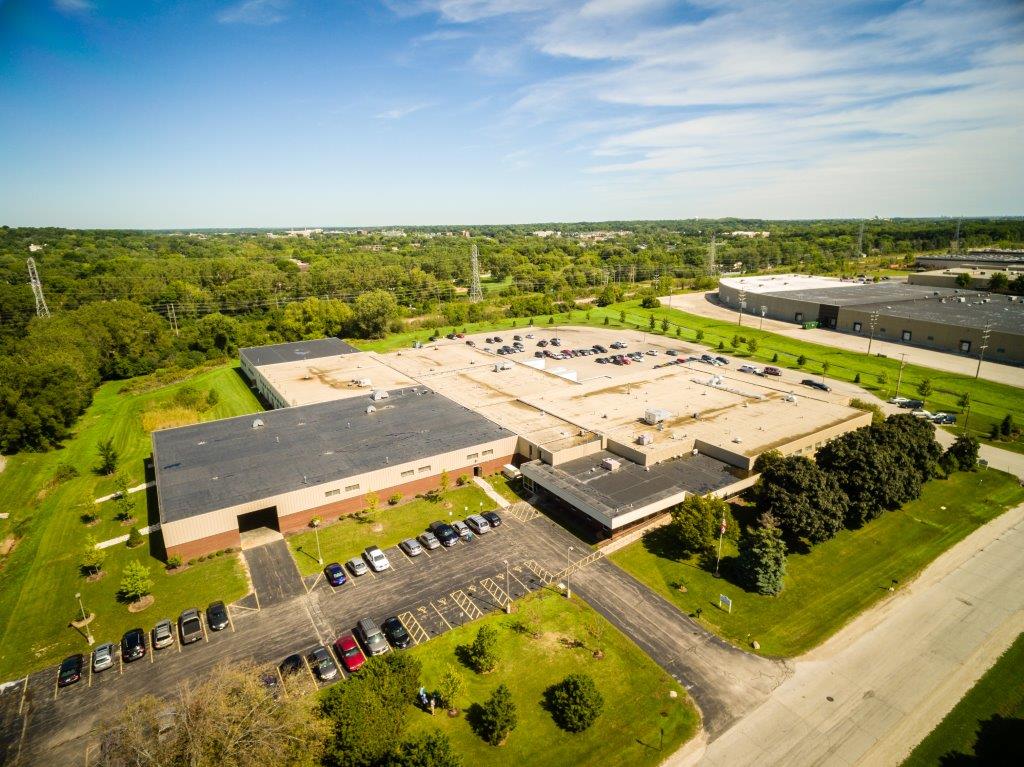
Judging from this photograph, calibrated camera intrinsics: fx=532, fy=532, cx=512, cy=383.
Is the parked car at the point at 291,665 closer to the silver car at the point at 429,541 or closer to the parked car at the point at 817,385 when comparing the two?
the silver car at the point at 429,541

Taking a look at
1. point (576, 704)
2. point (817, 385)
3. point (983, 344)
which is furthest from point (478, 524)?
point (983, 344)

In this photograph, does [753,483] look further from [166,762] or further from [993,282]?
[993,282]

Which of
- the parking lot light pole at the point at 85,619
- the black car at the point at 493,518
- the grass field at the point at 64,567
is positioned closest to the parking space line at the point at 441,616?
the black car at the point at 493,518

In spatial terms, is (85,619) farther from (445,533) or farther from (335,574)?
(445,533)

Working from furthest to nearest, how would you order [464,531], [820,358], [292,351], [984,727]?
1. [820,358]
2. [292,351]
3. [464,531]
4. [984,727]

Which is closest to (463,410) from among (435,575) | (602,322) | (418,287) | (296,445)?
(296,445)

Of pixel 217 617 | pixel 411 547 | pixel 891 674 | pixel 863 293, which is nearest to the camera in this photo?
pixel 891 674
